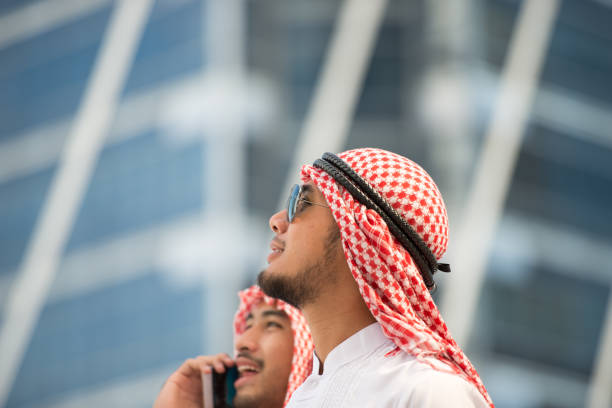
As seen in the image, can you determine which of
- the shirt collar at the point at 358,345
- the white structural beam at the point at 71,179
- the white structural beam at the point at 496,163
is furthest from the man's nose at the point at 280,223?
the white structural beam at the point at 71,179

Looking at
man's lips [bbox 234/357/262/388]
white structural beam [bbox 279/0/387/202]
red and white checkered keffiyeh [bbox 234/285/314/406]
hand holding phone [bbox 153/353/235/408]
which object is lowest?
hand holding phone [bbox 153/353/235/408]

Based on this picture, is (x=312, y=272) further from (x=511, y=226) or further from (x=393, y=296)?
(x=511, y=226)

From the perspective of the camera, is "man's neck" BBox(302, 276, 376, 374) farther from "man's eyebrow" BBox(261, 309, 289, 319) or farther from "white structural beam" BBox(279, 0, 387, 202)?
"white structural beam" BBox(279, 0, 387, 202)

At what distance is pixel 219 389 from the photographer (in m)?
2.64

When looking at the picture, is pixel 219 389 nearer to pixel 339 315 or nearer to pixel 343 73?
pixel 339 315

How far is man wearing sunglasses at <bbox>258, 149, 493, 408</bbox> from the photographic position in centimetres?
181

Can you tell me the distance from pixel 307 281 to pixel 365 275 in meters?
0.17

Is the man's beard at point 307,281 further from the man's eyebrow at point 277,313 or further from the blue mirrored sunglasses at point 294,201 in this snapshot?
the man's eyebrow at point 277,313

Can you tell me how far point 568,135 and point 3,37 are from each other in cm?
1642

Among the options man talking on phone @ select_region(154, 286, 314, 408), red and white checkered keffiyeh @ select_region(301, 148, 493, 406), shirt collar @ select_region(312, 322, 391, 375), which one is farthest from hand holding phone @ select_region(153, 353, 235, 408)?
red and white checkered keffiyeh @ select_region(301, 148, 493, 406)

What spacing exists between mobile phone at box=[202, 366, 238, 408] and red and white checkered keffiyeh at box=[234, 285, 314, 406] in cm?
19

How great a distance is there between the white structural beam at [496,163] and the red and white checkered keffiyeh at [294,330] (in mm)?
14684

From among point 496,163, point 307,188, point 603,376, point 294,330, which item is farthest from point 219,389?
point 603,376

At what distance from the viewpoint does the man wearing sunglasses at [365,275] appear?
1809mm
